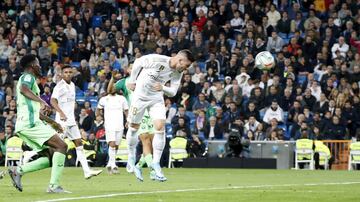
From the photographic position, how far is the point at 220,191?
56.5 ft

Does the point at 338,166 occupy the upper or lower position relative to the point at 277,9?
lower

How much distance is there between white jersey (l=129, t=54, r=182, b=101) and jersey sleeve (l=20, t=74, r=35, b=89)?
155 inches

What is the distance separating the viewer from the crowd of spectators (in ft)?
113

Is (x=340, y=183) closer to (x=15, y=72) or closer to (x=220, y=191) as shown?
(x=220, y=191)

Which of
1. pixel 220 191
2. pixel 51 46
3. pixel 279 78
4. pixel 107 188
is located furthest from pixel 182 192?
pixel 51 46

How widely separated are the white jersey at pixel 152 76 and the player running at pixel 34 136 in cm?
396

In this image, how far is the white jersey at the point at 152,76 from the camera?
20.5 m

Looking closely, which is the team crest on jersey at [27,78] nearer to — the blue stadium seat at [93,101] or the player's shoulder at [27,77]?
the player's shoulder at [27,77]

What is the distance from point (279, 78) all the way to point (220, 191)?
61.0 ft

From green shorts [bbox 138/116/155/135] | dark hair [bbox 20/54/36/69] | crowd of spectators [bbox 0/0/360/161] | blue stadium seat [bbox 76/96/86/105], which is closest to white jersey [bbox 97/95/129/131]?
green shorts [bbox 138/116/155/135]

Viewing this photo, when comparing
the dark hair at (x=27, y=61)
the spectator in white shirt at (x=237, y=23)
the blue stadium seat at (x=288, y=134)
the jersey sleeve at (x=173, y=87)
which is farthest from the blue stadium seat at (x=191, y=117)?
the dark hair at (x=27, y=61)

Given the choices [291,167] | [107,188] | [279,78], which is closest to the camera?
[107,188]

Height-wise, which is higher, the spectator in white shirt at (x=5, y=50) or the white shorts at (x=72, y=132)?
the spectator in white shirt at (x=5, y=50)

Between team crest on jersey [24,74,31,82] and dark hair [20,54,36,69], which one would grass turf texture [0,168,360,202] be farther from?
dark hair [20,54,36,69]
